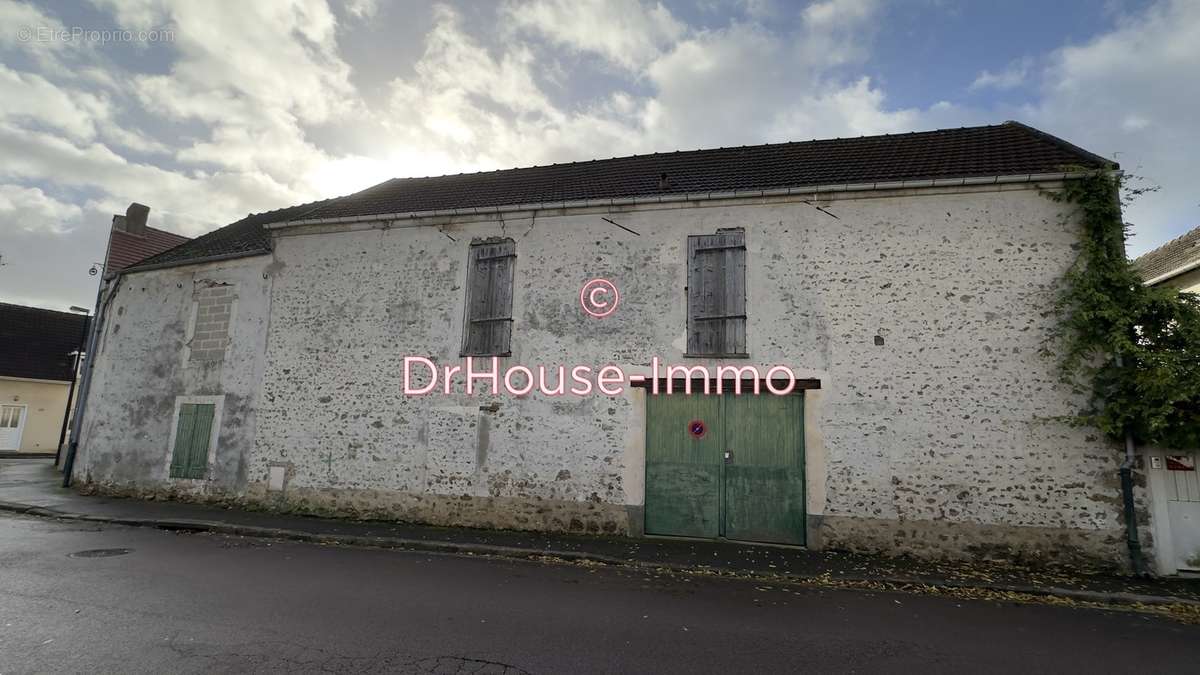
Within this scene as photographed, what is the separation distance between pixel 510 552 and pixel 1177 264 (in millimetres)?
14583

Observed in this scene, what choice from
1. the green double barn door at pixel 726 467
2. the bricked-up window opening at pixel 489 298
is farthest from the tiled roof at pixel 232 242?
the green double barn door at pixel 726 467

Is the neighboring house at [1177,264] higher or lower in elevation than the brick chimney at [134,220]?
lower

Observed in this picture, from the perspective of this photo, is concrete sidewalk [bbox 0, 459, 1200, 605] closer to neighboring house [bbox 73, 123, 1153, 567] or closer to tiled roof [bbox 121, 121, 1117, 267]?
neighboring house [bbox 73, 123, 1153, 567]

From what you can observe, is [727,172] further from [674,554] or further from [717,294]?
[674,554]

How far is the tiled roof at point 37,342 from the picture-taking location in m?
23.3

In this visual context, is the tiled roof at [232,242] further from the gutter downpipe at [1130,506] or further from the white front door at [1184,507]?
the white front door at [1184,507]

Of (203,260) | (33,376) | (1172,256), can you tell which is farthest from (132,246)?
(1172,256)

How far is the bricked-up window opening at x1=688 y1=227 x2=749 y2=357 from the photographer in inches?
344

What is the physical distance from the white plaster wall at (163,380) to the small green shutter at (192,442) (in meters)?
0.20

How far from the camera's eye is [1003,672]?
4.04 m

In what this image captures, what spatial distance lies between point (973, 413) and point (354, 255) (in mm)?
10464

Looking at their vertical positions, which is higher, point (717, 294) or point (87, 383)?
point (717, 294)

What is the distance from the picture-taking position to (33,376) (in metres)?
23.4

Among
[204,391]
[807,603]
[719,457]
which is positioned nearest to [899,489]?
[719,457]
